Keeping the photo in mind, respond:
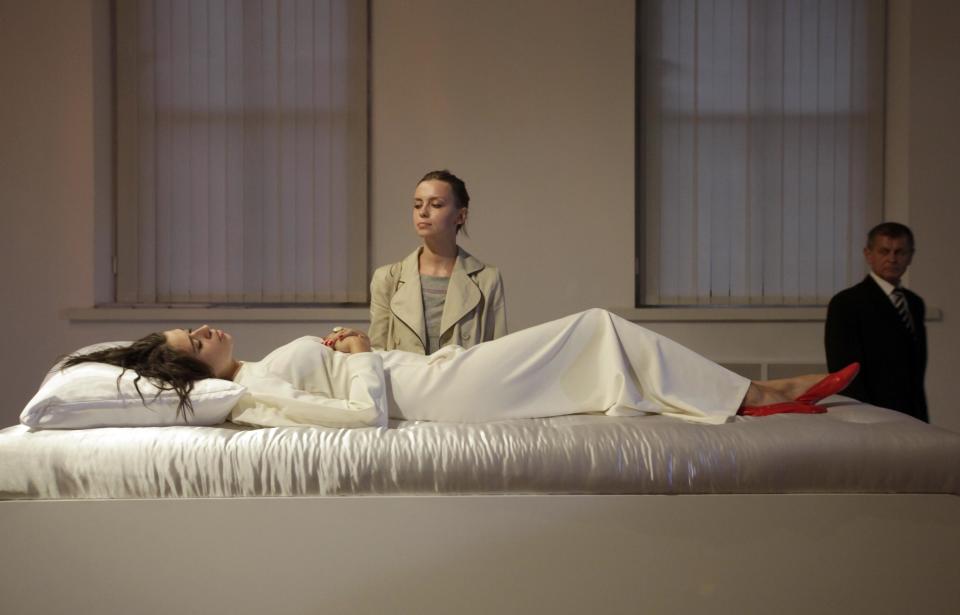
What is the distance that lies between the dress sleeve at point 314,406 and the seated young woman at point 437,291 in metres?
0.75

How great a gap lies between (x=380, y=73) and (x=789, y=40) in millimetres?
1927

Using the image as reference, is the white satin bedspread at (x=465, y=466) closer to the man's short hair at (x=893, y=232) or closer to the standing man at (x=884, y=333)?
the standing man at (x=884, y=333)

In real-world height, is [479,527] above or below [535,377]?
below

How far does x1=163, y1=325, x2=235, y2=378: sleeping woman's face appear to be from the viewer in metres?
2.19

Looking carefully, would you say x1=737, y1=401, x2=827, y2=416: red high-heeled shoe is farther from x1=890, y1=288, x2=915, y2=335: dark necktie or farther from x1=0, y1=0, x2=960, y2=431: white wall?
x1=0, y1=0, x2=960, y2=431: white wall

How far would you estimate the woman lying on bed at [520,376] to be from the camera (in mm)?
2123

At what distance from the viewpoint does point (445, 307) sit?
285 cm

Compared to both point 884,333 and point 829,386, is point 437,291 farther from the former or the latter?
point 884,333

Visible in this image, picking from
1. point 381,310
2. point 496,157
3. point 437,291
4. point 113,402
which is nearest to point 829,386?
point 437,291

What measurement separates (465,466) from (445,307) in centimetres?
110

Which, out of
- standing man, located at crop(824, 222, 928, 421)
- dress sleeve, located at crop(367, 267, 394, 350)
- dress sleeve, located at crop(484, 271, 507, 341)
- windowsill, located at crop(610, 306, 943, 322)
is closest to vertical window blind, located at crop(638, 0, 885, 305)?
windowsill, located at crop(610, 306, 943, 322)

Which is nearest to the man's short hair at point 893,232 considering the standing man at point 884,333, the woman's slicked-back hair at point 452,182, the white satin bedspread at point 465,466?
the standing man at point 884,333

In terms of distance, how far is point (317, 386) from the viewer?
2217mm

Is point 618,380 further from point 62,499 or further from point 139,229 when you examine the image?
point 139,229
